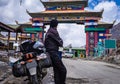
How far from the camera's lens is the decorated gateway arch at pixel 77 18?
179ft

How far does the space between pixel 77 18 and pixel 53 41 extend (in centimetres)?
4848

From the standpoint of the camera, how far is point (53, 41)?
845 centimetres

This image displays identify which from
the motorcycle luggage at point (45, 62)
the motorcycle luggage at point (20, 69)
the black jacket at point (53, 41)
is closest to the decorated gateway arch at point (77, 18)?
the black jacket at point (53, 41)

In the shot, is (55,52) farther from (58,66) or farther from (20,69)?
(20,69)

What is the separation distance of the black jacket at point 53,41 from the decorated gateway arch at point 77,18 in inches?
1772

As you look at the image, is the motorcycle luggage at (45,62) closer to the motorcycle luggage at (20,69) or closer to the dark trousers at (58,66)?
the dark trousers at (58,66)

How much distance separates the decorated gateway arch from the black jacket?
4501 centimetres

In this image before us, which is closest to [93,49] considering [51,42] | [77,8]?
[77,8]

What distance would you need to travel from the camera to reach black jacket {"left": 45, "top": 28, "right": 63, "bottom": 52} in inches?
330

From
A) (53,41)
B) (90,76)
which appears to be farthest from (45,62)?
(90,76)

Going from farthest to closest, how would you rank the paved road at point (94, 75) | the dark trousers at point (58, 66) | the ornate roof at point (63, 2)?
the ornate roof at point (63, 2) < the paved road at point (94, 75) < the dark trousers at point (58, 66)

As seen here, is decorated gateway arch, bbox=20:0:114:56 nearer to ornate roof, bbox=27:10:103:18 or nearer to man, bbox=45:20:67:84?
ornate roof, bbox=27:10:103:18

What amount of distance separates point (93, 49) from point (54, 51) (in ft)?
151

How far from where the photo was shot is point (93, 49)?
5381 cm
